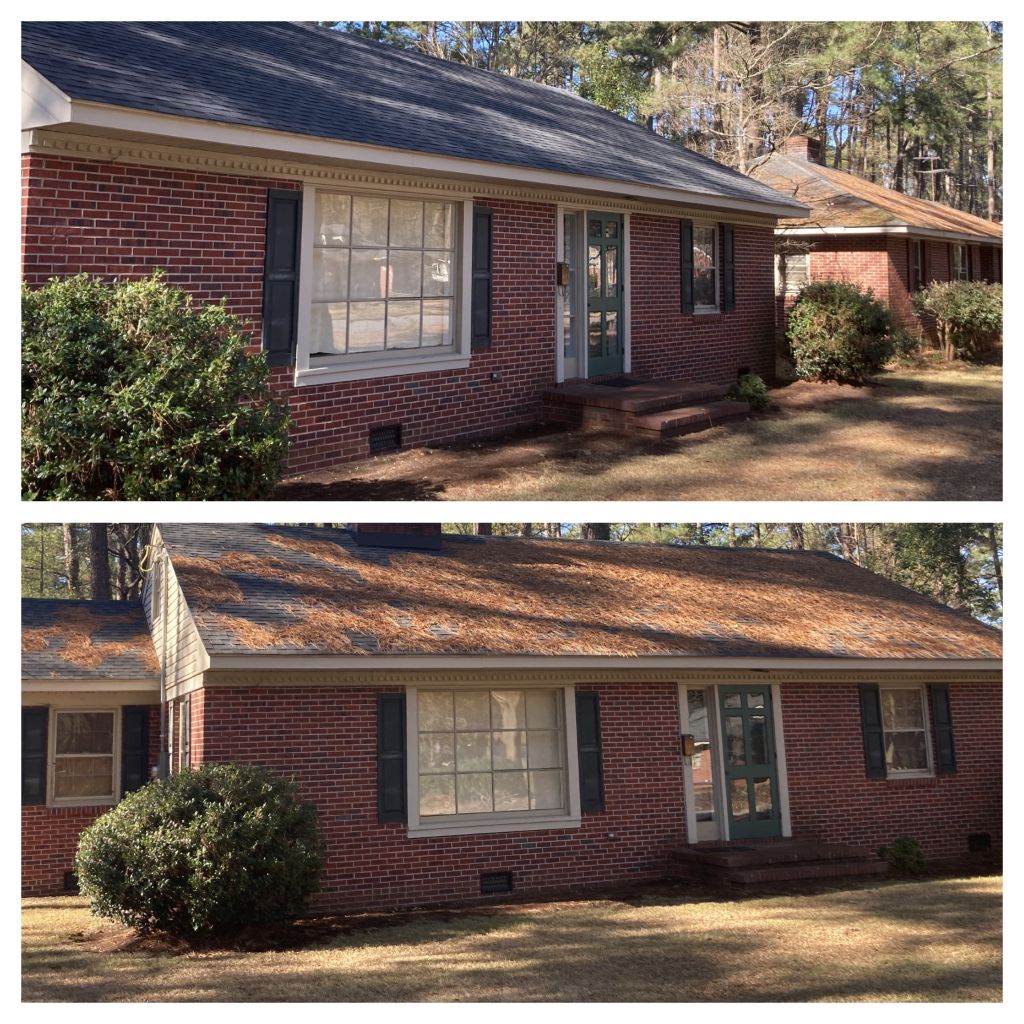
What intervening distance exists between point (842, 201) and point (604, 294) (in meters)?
12.2

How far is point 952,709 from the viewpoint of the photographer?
1585 centimetres

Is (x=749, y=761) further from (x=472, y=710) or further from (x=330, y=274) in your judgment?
(x=330, y=274)

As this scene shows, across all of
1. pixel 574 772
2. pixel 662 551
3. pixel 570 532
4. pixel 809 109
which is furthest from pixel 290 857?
pixel 809 109

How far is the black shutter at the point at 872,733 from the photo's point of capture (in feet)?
48.8

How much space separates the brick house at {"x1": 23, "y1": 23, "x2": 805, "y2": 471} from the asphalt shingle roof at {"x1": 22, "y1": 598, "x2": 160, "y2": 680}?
4691mm

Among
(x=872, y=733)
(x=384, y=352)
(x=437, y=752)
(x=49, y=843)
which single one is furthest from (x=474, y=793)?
(x=872, y=733)

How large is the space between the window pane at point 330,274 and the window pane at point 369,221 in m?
0.28

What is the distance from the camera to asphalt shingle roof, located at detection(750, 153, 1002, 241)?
977 inches

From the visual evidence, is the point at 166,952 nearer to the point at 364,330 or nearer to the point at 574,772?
the point at 574,772

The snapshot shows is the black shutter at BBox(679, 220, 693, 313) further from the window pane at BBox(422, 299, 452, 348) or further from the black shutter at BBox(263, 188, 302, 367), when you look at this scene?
the black shutter at BBox(263, 188, 302, 367)

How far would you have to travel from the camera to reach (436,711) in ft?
41.2

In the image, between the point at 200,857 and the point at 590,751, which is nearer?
the point at 200,857

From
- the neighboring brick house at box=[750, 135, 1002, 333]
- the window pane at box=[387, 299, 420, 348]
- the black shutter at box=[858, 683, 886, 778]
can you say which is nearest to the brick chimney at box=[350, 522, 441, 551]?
the window pane at box=[387, 299, 420, 348]
